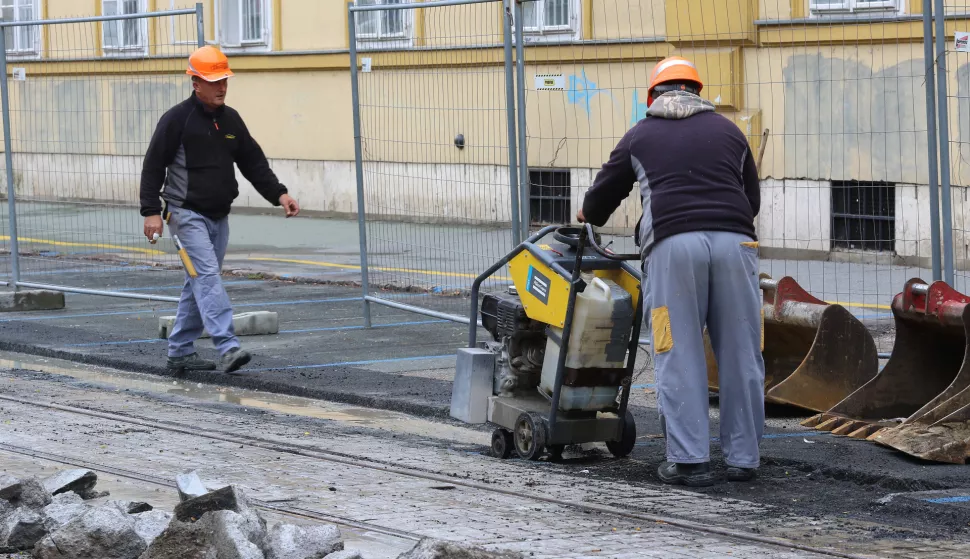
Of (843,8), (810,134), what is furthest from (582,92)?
(843,8)

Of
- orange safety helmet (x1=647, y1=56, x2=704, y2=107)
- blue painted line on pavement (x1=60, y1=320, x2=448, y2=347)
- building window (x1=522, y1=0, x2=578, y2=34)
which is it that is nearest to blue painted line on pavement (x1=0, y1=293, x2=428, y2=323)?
blue painted line on pavement (x1=60, y1=320, x2=448, y2=347)

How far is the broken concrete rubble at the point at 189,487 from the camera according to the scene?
219 inches

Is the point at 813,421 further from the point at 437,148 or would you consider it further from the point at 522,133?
the point at 437,148

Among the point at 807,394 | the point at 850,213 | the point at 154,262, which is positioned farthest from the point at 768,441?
the point at 154,262

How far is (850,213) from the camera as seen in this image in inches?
358

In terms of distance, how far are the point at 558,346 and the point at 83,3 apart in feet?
72.2

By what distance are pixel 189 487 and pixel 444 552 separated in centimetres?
130

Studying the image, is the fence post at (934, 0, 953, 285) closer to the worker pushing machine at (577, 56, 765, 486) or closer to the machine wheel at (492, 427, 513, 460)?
the worker pushing machine at (577, 56, 765, 486)

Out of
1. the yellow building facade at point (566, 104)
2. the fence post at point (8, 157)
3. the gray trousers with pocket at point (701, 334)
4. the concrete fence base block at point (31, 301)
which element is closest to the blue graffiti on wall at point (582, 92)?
the yellow building facade at point (566, 104)

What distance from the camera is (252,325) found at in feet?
37.2

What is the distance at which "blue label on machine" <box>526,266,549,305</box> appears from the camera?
6.83m

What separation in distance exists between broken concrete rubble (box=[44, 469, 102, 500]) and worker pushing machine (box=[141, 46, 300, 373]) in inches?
135

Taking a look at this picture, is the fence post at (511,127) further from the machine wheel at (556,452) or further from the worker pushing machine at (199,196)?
the machine wheel at (556,452)

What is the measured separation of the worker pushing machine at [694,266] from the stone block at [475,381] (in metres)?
0.94
